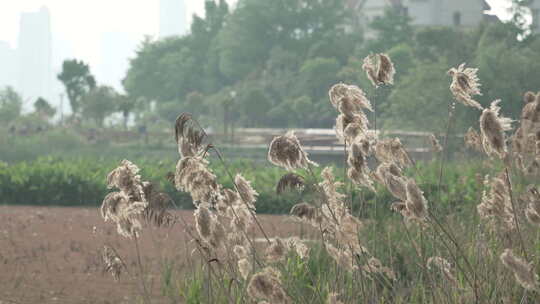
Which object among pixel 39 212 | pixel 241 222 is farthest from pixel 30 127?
pixel 241 222

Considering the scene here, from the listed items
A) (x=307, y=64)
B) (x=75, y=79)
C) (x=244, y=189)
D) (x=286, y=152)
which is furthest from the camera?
(x=307, y=64)

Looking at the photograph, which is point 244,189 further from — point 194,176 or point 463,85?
point 463,85

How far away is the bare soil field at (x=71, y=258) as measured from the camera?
6512 mm

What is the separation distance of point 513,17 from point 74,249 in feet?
133

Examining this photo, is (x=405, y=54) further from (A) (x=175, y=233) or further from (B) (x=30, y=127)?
(A) (x=175, y=233)

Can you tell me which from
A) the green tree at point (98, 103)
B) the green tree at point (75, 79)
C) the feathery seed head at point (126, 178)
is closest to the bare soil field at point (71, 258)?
the feathery seed head at point (126, 178)

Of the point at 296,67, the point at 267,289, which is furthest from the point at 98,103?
the point at 267,289

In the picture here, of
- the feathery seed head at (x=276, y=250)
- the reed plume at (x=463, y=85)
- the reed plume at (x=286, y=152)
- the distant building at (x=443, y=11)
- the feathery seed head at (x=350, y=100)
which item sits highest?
the distant building at (x=443, y=11)

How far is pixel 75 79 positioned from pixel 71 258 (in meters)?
44.0

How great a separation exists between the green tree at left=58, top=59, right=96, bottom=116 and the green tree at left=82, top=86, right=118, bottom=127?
213 centimetres

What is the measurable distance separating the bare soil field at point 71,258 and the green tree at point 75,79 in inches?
1517

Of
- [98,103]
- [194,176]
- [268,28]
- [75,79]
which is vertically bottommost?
[194,176]

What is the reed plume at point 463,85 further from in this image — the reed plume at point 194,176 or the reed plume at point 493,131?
the reed plume at point 194,176

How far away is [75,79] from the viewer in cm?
5062
